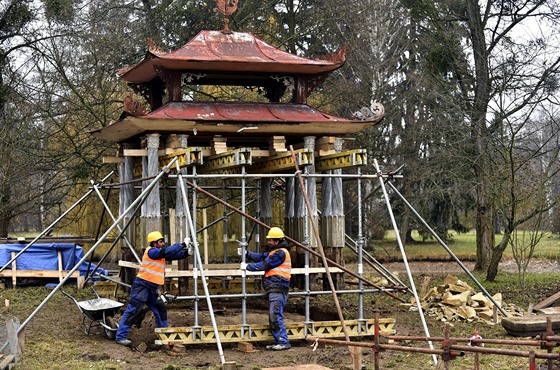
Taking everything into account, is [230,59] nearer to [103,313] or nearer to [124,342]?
[103,313]

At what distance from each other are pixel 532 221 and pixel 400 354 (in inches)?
402

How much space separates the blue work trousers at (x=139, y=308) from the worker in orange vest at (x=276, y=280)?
1.76 m

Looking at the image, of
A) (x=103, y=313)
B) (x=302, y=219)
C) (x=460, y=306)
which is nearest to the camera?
(x=103, y=313)

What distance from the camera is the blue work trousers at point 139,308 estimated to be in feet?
51.9

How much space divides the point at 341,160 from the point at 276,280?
311 cm

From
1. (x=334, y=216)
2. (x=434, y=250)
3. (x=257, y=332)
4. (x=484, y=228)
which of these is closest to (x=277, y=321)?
(x=257, y=332)

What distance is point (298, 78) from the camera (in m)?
19.9

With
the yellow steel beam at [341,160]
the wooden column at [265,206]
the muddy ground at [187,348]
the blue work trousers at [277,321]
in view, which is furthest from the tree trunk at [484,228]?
the blue work trousers at [277,321]

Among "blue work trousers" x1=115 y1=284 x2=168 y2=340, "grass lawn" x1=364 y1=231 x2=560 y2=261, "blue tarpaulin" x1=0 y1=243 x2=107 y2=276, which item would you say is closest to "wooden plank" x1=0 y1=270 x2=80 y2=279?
"blue tarpaulin" x1=0 y1=243 x2=107 y2=276

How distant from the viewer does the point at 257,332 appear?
15.6m

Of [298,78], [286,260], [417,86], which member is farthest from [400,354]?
[417,86]

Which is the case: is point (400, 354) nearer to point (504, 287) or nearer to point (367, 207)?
point (504, 287)

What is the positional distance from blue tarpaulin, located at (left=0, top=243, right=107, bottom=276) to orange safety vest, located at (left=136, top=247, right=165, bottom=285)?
9.75 meters

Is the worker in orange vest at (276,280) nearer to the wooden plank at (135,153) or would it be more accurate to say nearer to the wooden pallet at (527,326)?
the wooden plank at (135,153)
